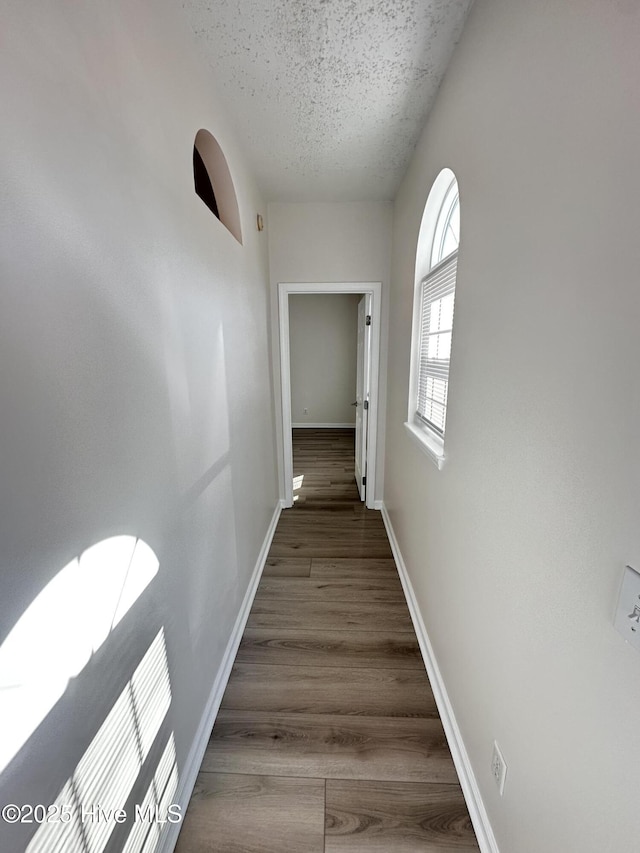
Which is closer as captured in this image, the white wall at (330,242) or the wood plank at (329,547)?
the wood plank at (329,547)

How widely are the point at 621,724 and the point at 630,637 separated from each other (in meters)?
0.16

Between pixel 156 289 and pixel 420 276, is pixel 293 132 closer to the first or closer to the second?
pixel 420 276

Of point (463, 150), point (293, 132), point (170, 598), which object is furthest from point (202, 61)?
point (170, 598)

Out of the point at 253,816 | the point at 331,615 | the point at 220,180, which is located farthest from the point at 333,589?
the point at 220,180

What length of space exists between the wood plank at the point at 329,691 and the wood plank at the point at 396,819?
0.80 feet

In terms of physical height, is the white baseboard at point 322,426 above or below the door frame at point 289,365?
below

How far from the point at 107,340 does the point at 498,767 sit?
63.0 inches

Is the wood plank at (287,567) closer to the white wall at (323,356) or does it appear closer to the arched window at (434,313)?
the arched window at (434,313)

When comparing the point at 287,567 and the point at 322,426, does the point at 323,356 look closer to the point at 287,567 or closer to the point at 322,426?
the point at 322,426

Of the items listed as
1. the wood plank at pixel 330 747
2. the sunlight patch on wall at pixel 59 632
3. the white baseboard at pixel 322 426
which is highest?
the sunlight patch on wall at pixel 59 632

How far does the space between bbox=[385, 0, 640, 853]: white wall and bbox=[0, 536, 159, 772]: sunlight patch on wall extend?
3.29 feet

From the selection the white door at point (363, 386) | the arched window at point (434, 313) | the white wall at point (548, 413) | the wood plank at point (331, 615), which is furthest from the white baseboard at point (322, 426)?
the white wall at point (548, 413)

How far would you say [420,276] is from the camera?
1.98 metres

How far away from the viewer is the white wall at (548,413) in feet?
1.82
